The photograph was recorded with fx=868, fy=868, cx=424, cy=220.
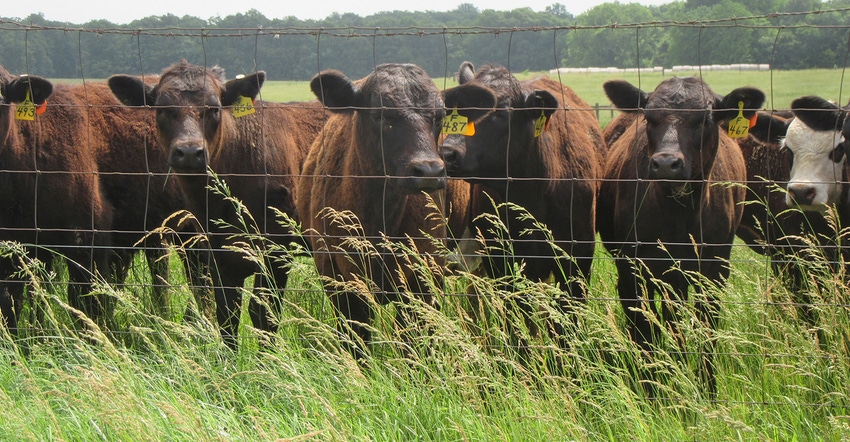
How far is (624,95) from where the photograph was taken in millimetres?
6277

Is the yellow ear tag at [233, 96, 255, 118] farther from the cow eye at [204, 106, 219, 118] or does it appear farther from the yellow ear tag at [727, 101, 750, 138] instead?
the yellow ear tag at [727, 101, 750, 138]

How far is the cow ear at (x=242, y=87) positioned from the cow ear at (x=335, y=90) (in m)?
1.09

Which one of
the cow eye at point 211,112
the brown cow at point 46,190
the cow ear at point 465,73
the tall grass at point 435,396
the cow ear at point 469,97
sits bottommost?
the tall grass at point 435,396

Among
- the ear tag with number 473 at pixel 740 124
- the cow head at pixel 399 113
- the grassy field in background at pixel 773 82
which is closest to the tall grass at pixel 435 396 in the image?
the cow head at pixel 399 113

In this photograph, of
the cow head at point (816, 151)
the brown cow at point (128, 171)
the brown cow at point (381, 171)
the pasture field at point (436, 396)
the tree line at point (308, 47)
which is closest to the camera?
the pasture field at point (436, 396)

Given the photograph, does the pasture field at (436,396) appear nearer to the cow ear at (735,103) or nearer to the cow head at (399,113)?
the cow head at (399,113)

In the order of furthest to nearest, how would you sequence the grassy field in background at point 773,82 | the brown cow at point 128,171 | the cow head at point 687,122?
the grassy field in background at point 773,82
the brown cow at point 128,171
the cow head at point 687,122

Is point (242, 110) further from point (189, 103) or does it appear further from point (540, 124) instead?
point (540, 124)

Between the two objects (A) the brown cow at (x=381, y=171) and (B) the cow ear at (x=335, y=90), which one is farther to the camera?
(B) the cow ear at (x=335, y=90)

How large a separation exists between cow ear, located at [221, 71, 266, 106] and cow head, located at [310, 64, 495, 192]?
1104 millimetres

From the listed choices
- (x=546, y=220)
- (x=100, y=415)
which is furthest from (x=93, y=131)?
(x=100, y=415)

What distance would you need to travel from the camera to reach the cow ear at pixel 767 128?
7.00 metres

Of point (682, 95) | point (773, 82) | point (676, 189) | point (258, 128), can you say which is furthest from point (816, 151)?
point (773, 82)

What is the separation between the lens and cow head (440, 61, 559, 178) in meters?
6.12
